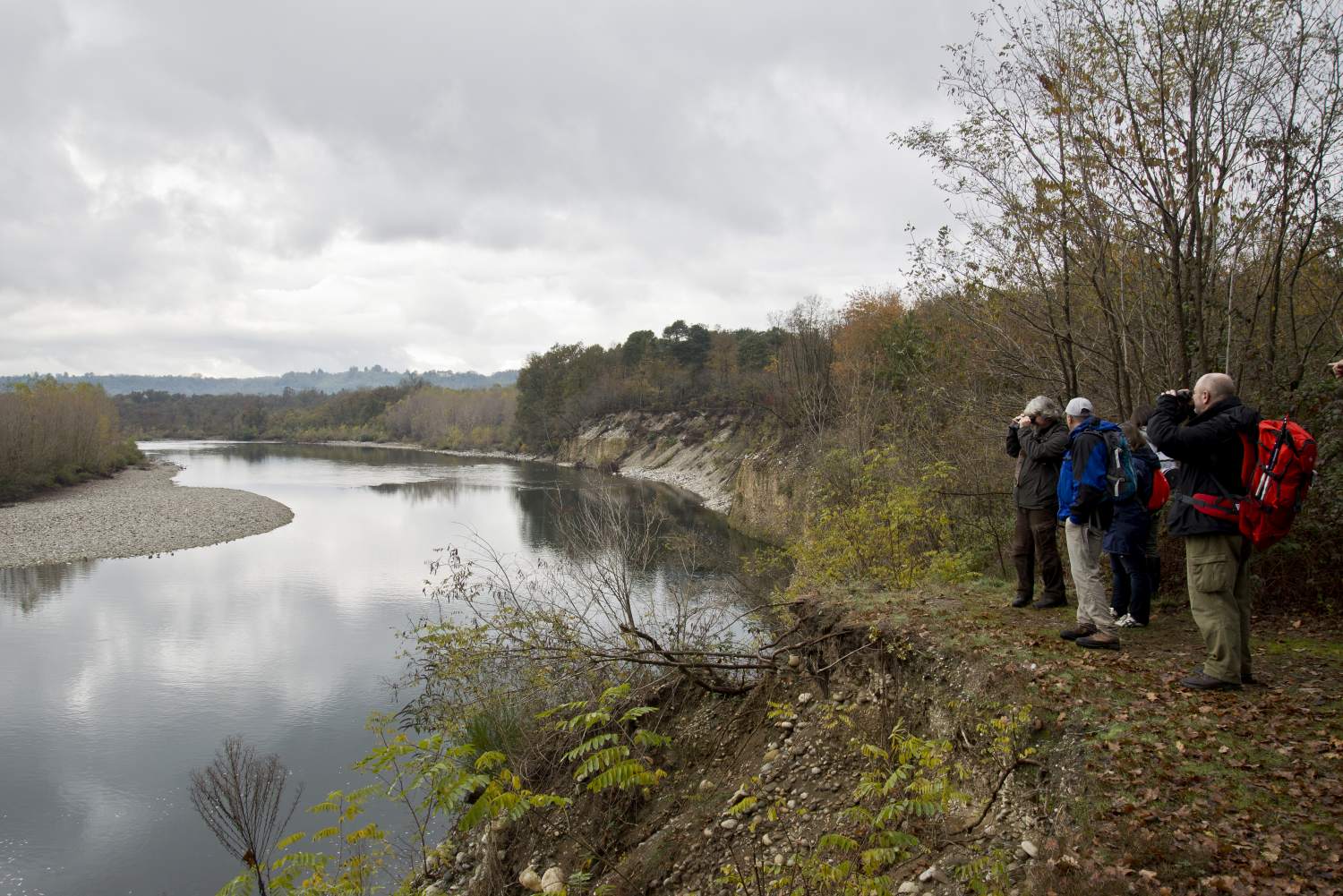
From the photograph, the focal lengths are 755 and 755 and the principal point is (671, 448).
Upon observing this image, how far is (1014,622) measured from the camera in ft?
21.8

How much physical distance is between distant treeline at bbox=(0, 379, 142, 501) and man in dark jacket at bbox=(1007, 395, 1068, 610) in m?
64.1

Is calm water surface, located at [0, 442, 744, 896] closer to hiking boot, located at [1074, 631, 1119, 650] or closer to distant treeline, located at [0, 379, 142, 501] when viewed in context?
hiking boot, located at [1074, 631, 1119, 650]

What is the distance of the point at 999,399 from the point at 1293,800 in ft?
26.3

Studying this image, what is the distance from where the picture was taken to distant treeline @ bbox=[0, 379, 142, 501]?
174ft

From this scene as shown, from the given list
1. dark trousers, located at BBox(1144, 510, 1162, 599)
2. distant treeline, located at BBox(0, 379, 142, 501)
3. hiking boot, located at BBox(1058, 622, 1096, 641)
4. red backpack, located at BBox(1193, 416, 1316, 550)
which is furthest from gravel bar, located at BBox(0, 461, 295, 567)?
red backpack, located at BBox(1193, 416, 1316, 550)

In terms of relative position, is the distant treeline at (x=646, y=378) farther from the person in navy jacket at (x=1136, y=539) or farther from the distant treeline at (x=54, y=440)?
the person in navy jacket at (x=1136, y=539)

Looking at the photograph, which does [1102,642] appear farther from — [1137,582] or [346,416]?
[346,416]

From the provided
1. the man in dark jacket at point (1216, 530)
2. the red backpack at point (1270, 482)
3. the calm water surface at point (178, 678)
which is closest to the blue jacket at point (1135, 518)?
the man in dark jacket at point (1216, 530)

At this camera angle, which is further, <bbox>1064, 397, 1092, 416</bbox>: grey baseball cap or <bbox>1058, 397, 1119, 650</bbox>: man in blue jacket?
<bbox>1064, 397, 1092, 416</bbox>: grey baseball cap

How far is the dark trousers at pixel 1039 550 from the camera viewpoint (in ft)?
22.8

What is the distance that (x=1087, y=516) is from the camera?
6012 millimetres

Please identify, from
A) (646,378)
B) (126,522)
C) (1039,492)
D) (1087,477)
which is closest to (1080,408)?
(1087,477)

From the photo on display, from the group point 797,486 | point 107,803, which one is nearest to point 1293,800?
point 107,803

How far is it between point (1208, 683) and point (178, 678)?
62.1ft
